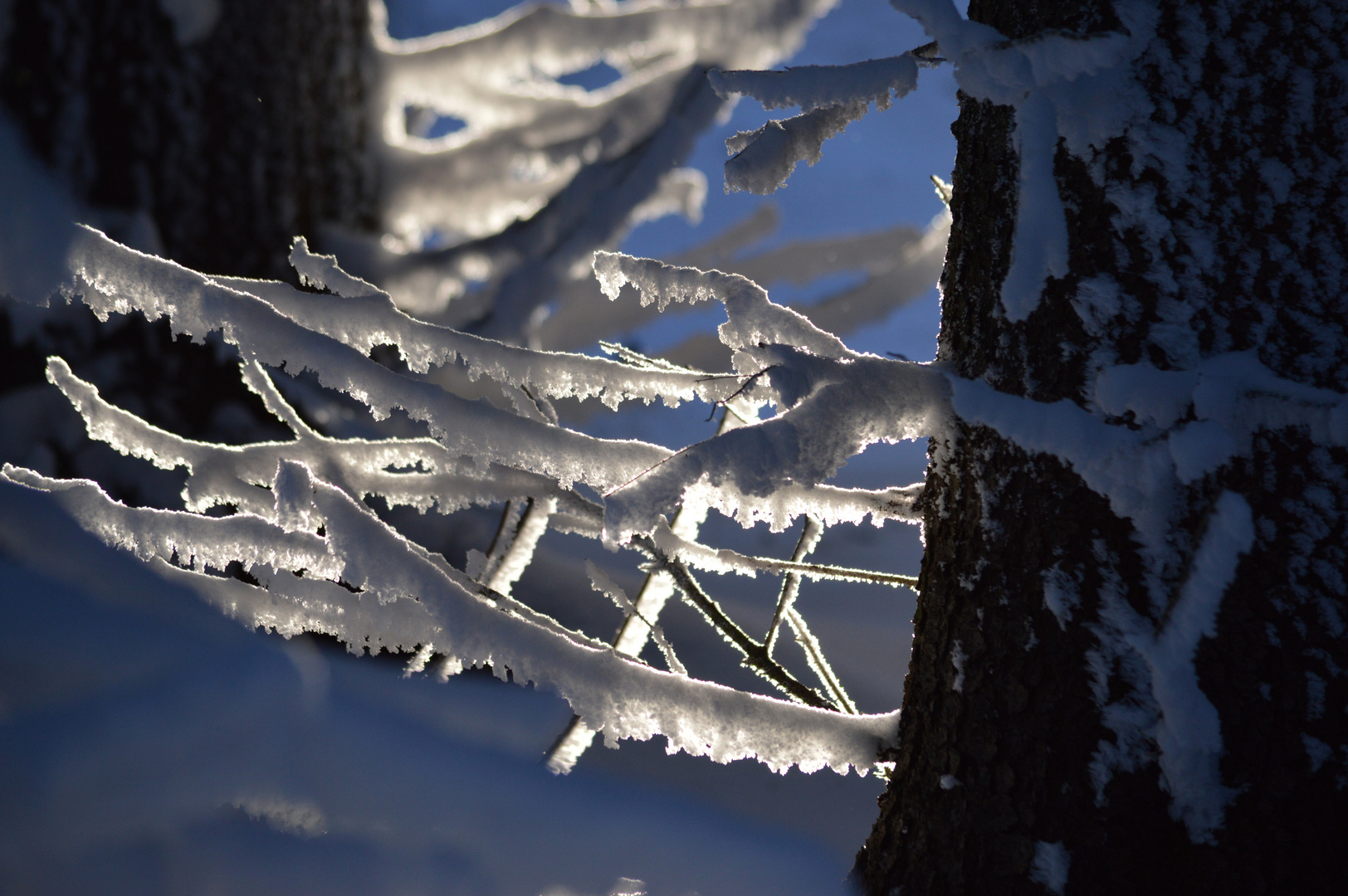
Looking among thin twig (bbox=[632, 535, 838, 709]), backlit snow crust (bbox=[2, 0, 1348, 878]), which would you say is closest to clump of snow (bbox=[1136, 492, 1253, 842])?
backlit snow crust (bbox=[2, 0, 1348, 878])

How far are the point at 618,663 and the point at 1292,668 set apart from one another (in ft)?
2.09

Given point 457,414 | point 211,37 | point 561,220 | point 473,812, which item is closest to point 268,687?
point 473,812

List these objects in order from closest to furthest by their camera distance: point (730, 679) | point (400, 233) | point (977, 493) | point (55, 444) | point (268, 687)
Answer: point (977, 493) → point (268, 687) → point (55, 444) → point (730, 679) → point (400, 233)

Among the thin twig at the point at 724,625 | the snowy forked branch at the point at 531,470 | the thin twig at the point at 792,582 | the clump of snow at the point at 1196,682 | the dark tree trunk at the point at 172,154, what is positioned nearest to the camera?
the clump of snow at the point at 1196,682

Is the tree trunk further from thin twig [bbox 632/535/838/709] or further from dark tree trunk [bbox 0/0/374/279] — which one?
dark tree trunk [bbox 0/0/374/279]

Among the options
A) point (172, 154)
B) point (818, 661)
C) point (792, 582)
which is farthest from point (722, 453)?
point (172, 154)

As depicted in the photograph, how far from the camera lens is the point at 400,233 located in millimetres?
3490

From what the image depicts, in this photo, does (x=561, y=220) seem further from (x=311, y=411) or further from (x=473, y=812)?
(x=473, y=812)

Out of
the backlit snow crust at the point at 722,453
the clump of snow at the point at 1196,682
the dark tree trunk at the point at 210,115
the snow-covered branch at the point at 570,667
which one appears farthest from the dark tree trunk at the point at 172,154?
the clump of snow at the point at 1196,682

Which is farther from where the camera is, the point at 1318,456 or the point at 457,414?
the point at 457,414

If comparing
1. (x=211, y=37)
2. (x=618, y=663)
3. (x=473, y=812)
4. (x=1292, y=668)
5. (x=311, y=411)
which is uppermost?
(x=211, y=37)

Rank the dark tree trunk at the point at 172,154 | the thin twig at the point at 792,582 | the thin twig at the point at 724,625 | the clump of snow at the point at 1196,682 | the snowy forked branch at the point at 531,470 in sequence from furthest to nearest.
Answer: the dark tree trunk at the point at 172,154, the thin twig at the point at 792,582, the thin twig at the point at 724,625, the snowy forked branch at the point at 531,470, the clump of snow at the point at 1196,682

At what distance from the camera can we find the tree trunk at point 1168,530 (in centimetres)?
69

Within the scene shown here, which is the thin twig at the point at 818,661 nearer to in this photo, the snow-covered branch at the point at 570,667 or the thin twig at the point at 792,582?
the thin twig at the point at 792,582
